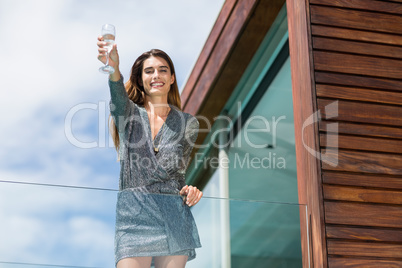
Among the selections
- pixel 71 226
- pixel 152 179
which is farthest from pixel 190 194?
pixel 71 226

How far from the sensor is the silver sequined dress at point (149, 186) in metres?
3.31

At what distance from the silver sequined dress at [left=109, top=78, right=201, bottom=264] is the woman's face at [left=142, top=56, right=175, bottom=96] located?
154 millimetres

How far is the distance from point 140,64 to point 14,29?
559 inches

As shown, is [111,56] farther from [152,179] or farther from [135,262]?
[135,262]

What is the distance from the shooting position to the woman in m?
3.29

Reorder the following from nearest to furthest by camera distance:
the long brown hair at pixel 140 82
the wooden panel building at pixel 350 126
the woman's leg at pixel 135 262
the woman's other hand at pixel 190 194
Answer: the woman's leg at pixel 135 262 < the woman's other hand at pixel 190 194 < the long brown hair at pixel 140 82 < the wooden panel building at pixel 350 126

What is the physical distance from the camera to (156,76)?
3623 millimetres

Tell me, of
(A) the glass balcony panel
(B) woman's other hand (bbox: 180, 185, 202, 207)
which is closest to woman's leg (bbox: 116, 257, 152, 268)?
(A) the glass balcony panel

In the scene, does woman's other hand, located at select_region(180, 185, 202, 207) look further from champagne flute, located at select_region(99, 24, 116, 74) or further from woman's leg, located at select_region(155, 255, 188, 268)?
champagne flute, located at select_region(99, 24, 116, 74)

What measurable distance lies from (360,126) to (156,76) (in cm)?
151

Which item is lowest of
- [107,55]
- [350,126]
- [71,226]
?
[71,226]

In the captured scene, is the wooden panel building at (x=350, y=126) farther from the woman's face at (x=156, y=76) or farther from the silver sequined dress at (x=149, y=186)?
the woman's face at (x=156, y=76)

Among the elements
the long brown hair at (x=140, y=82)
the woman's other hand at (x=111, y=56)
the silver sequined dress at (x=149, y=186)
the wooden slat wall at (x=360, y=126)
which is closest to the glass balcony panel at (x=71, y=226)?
the silver sequined dress at (x=149, y=186)

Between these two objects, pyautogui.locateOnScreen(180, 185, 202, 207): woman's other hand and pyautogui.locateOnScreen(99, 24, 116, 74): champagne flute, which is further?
pyautogui.locateOnScreen(180, 185, 202, 207): woman's other hand
